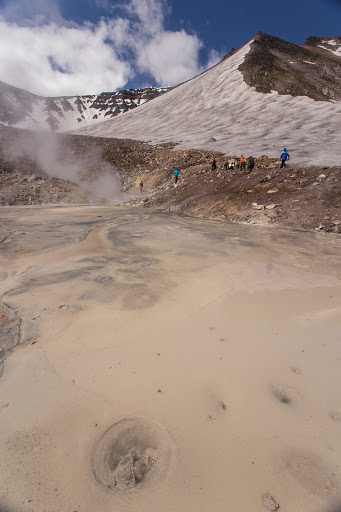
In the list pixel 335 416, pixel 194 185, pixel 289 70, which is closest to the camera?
pixel 335 416

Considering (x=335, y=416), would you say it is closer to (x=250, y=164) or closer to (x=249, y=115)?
(x=250, y=164)

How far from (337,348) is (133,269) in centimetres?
377

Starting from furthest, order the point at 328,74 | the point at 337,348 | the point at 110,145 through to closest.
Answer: the point at 328,74
the point at 110,145
the point at 337,348

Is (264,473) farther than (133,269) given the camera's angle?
No

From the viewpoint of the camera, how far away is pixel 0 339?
318 cm

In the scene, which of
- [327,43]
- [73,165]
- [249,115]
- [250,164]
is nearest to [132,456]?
[250,164]

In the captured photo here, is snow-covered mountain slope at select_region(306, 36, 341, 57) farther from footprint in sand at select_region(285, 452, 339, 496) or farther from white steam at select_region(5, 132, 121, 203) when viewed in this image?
footprint in sand at select_region(285, 452, 339, 496)

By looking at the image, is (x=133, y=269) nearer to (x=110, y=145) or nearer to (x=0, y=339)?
(x=0, y=339)

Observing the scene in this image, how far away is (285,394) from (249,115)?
1869 inches

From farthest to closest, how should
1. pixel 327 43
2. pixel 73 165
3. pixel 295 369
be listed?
pixel 327 43 < pixel 73 165 < pixel 295 369

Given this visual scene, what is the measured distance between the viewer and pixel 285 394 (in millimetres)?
2543

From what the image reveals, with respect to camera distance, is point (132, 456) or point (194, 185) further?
point (194, 185)

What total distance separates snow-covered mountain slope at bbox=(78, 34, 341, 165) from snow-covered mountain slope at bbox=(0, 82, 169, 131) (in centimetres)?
6826

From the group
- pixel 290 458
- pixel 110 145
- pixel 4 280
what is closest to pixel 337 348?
pixel 290 458
